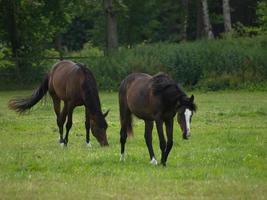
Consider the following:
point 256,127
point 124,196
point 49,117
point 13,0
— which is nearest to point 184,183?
point 124,196

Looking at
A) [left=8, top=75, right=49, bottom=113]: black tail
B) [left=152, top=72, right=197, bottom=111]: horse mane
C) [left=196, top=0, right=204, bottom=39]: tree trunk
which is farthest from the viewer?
[left=196, top=0, right=204, bottom=39]: tree trunk

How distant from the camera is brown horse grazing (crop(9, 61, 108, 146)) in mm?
18344

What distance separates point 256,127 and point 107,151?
6985 millimetres

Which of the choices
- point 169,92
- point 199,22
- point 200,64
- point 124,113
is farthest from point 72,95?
point 199,22

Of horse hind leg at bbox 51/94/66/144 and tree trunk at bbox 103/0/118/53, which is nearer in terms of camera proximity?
horse hind leg at bbox 51/94/66/144

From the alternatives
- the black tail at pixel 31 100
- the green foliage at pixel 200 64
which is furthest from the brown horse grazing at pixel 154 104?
the green foliage at pixel 200 64

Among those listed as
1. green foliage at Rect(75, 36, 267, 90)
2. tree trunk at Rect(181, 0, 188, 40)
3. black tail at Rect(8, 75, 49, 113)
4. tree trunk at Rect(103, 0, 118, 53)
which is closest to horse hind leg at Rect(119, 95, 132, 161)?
black tail at Rect(8, 75, 49, 113)

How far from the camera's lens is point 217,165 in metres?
14.2

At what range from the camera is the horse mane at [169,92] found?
14.0 metres

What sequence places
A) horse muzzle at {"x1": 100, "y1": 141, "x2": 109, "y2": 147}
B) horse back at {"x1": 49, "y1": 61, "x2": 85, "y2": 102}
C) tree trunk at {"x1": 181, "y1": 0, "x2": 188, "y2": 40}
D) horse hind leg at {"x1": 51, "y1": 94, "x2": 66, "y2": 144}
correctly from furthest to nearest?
1. tree trunk at {"x1": 181, "y1": 0, "x2": 188, "y2": 40}
2. horse hind leg at {"x1": 51, "y1": 94, "x2": 66, "y2": 144}
3. horse back at {"x1": 49, "y1": 61, "x2": 85, "y2": 102}
4. horse muzzle at {"x1": 100, "y1": 141, "x2": 109, "y2": 147}

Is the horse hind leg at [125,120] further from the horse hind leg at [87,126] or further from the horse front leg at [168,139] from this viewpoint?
the horse hind leg at [87,126]

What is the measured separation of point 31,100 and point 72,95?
6.41ft

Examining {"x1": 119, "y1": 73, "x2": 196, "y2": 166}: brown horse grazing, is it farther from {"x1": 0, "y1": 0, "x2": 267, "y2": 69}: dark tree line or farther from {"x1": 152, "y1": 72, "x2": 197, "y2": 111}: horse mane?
{"x1": 0, "y1": 0, "x2": 267, "y2": 69}: dark tree line

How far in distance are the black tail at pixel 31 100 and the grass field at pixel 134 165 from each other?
0.86 metres
